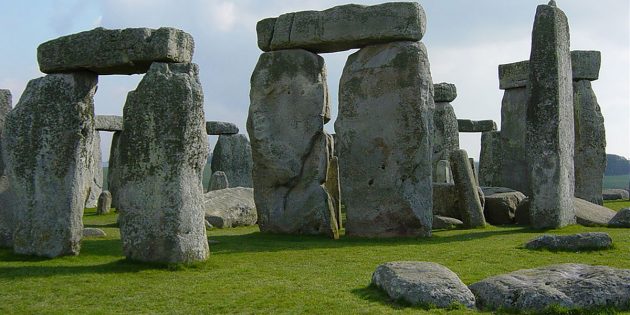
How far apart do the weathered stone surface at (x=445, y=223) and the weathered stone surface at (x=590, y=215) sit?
239cm

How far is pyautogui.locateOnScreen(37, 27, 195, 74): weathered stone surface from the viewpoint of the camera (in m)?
9.42

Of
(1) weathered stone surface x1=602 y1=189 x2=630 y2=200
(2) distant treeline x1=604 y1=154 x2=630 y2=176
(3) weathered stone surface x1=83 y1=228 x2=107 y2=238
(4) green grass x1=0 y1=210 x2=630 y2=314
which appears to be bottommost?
(4) green grass x1=0 y1=210 x2=630 y2=314

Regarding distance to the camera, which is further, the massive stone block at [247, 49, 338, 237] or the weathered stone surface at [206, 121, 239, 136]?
the weathered stone surface at [206, 121, 239, 136]

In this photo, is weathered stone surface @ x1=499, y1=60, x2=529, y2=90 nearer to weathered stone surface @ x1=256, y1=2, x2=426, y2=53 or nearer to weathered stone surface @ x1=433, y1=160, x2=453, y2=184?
weathered stone surface @ x1=433, y1=160, x2=453, y2=184

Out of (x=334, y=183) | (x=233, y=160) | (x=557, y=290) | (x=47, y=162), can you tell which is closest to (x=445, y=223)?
(x=334, y=183)

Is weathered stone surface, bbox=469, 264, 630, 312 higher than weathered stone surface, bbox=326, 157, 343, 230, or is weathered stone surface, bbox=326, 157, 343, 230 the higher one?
weathered stone surface, bbox=326, 157, 343, 230

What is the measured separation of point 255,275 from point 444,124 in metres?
16.3

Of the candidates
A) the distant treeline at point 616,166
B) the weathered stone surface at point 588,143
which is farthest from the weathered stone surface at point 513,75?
the distant treeline at point 616,166

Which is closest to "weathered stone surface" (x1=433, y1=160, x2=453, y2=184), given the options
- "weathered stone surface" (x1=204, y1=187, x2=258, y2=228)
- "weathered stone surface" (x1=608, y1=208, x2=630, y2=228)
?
"weathered stone surface" (x1=204, y1=187, x2=258, y2=228)

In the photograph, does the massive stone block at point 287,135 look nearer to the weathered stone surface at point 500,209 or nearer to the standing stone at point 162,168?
the weathered stone surface at point 500,209

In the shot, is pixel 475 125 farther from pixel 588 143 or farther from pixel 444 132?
pixel 588 143

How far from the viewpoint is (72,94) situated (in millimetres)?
9922

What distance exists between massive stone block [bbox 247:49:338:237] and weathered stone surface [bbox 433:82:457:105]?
10189mm

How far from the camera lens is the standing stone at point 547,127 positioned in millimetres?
13812
